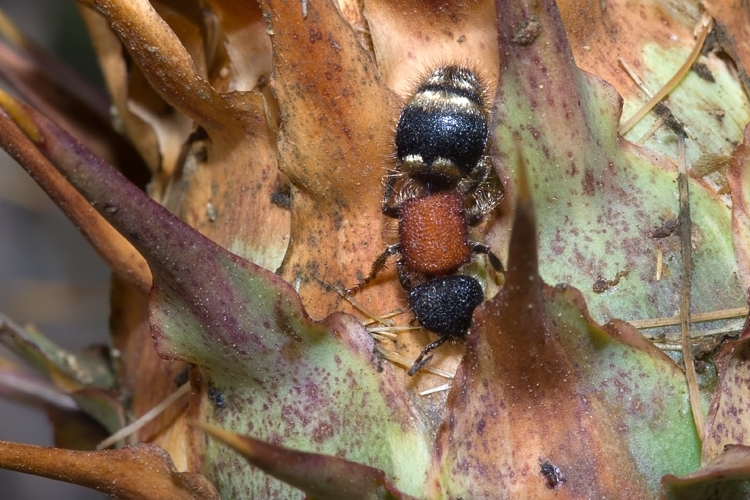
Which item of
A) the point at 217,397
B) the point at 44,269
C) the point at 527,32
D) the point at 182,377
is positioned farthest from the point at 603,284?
the point at 44,269

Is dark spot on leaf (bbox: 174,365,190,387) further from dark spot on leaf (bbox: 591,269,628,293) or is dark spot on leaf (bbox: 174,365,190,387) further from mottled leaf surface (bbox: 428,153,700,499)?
dark spot on leaf (bbox: 591,269,628,293)

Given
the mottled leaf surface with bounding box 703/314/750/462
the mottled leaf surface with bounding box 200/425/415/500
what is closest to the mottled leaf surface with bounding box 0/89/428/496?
the mottled leaf surface with bounding box 200/425/415/500

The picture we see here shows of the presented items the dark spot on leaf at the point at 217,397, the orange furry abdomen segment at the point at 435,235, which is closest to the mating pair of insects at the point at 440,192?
the orange furry abdomen segment at the point at 435,235

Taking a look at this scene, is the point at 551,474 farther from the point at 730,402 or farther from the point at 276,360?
the point at 276,360

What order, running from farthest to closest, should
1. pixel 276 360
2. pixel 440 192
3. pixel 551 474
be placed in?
pixel 440 192 → pixel 276 360 → pixel 551 474

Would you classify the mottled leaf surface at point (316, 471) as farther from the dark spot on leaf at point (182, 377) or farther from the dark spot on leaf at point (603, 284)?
the dark spot on leaf at point (182, 377)

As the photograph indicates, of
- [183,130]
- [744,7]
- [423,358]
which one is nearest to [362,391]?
[423,358]

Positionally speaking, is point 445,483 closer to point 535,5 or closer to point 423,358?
point 423,358

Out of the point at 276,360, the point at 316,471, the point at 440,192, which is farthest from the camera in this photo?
the point at 440,192
